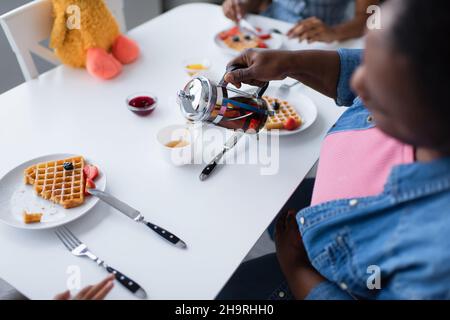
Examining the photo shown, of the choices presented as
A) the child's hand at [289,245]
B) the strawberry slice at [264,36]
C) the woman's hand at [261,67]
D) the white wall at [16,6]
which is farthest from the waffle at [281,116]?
the white wall at [16,6]

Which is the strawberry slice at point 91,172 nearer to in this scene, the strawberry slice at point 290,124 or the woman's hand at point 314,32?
the strawberry slice at point 290,124

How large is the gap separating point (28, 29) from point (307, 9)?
3.67 feet

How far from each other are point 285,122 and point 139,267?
50 centimetres

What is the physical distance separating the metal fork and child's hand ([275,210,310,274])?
1.01 feet

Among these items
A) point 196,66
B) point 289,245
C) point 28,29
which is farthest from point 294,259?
point 28,29

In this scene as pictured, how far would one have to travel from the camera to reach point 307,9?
164 cm

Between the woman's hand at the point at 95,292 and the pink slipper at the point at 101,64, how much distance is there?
0.69 metres

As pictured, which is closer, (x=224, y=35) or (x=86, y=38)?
(x=86, y=38)

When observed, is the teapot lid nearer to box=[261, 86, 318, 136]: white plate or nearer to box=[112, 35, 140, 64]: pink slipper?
box=[261, 86, 318, 136]: white plate

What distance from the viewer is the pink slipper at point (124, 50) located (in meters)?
1.17

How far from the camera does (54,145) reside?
0.89 metres

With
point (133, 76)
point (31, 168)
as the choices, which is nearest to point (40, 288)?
point (31, 168)

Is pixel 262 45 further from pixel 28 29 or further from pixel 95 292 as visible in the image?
pixel 95 292
